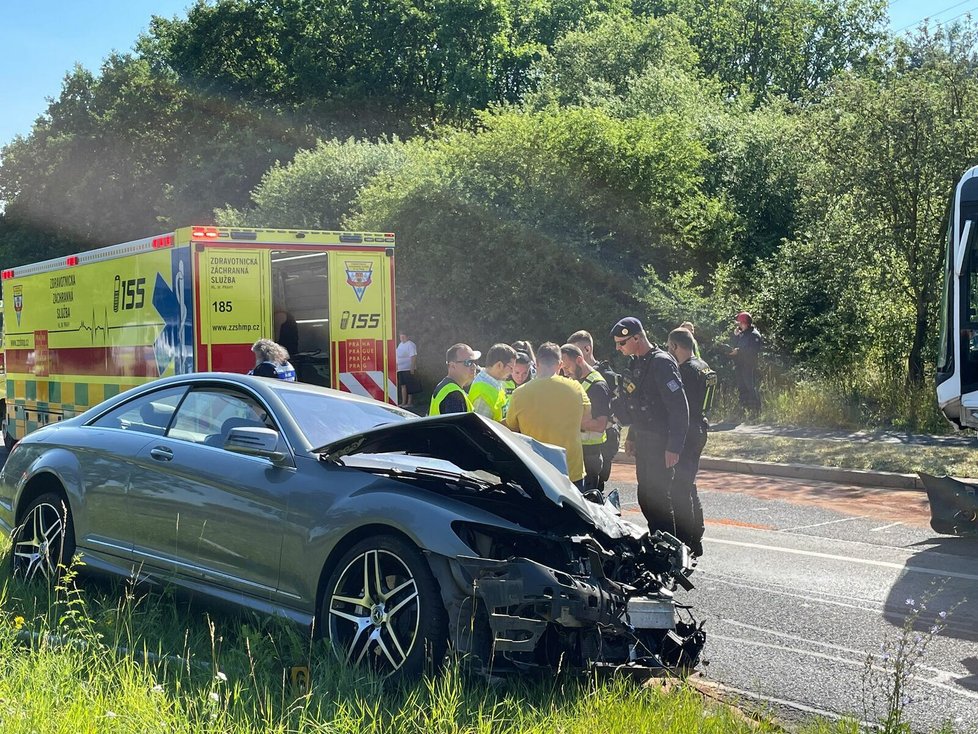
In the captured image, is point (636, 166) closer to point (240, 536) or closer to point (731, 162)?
point (731, 162)

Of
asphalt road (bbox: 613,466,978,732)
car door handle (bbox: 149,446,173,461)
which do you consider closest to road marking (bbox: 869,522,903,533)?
asphalt road (bbox: 613,466,978,732)

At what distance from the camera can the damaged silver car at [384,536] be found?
14.9ft

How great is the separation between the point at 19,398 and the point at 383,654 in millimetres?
12696

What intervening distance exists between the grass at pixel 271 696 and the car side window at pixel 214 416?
3.33 feet

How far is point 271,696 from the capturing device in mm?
4539

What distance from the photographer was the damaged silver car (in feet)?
14.9

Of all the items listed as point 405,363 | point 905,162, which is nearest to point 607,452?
point 905,162

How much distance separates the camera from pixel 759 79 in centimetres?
5138

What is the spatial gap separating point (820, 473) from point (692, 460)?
5.78 metres

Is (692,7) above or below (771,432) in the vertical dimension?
above

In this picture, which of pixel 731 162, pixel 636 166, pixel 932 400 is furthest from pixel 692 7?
pixel 932 400

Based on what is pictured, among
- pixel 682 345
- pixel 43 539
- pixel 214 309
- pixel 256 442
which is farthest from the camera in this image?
pixel 214 309

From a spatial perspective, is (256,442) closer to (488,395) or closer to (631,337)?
(488,395)

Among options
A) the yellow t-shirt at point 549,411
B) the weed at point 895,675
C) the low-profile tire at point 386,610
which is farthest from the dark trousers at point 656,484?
the low-profile tire at point 386,610
